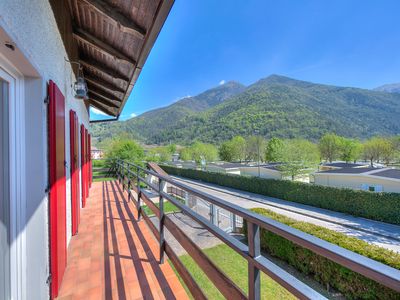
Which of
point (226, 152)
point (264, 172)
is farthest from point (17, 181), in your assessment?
point (226, 152)

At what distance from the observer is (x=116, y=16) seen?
6.26 feet

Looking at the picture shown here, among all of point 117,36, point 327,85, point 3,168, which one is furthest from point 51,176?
point 327,85

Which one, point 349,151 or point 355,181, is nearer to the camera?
point 355,181

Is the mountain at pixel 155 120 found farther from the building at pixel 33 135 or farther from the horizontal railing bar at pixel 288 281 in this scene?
the horizontal railing bar at pixel 288 281

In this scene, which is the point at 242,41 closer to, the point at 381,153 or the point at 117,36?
the point at 381,153

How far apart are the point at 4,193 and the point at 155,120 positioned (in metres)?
95.6

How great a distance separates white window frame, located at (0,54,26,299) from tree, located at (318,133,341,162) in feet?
155

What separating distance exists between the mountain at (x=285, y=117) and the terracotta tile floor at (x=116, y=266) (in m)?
58.2

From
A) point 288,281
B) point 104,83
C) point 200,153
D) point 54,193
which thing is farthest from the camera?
point 200,153

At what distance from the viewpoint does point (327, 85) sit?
10656 cm

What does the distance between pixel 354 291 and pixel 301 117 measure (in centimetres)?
6957

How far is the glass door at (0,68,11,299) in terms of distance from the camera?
120 cm

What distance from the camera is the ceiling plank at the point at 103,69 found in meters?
3.43

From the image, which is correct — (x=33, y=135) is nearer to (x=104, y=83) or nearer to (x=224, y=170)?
(x=104, y=83)
